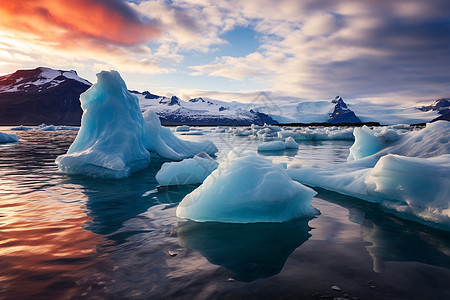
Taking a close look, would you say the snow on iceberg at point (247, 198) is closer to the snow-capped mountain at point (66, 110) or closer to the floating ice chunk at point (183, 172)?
the floating ice chunk at point (183, 172)

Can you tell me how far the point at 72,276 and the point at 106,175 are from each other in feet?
19.4

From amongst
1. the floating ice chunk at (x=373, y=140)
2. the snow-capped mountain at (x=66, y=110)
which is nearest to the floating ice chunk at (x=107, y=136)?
the floating ice chunk at (x=373, y=140)

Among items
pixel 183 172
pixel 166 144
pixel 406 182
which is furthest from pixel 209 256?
pixel 166 144

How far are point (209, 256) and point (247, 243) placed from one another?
572mm

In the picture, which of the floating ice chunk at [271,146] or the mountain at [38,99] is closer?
the floating ice chunk at [271,146]

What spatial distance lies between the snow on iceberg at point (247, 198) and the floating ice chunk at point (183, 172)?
2.58 meters

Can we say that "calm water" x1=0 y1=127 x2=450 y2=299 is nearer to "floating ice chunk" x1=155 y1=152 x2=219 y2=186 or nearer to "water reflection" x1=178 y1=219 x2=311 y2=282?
"water reflection" x1=178 y1=219 x2=311 y2=282

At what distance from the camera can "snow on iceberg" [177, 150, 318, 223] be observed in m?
4.02

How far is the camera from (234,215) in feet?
13.6

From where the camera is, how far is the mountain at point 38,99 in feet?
440

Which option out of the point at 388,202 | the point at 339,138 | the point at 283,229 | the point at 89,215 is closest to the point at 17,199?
the point at 89,215

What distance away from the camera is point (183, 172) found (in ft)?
22.8

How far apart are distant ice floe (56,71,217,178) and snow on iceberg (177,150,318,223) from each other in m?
4.51

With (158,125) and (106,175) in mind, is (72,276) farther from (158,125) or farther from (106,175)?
(158,125)
